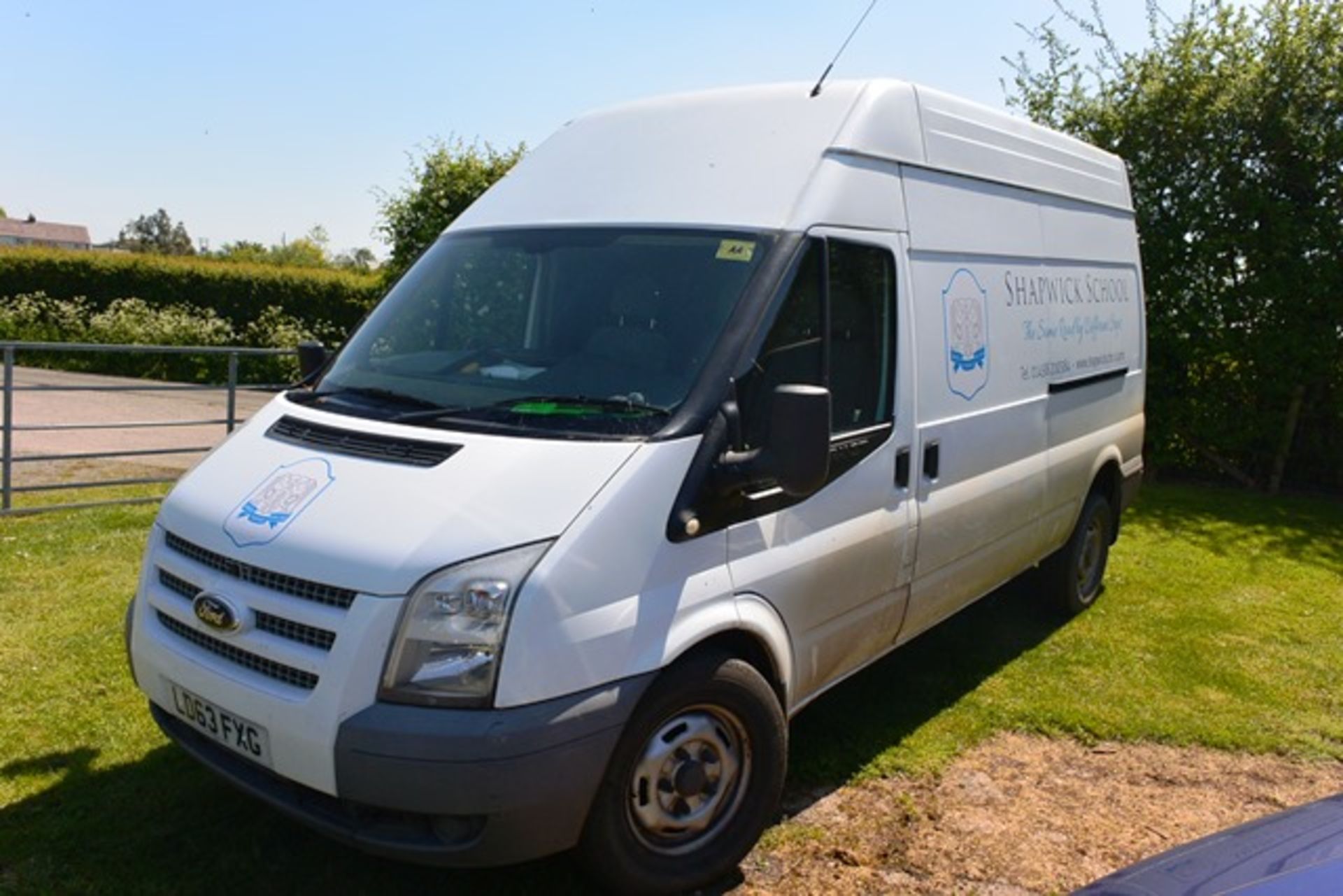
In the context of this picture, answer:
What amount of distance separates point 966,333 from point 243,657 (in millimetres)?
3133

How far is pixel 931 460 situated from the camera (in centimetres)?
425

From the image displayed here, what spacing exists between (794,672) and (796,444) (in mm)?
977

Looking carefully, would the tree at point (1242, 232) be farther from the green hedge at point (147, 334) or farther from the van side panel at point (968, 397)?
the green hedge at point (147, 334)

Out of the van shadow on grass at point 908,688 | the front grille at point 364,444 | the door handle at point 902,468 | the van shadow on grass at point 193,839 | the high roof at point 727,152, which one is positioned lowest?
the van shadow on grass at point 908,688

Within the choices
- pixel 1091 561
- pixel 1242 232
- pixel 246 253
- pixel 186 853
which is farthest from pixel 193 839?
pixel 246 253

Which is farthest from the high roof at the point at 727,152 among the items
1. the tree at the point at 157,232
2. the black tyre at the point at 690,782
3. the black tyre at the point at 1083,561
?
the tree at the point at 157,232

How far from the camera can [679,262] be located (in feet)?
11.7

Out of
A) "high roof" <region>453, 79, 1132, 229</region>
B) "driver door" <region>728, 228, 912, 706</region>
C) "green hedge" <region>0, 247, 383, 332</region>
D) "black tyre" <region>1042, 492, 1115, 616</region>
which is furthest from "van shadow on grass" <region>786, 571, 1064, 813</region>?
"green hedge" <region>0, 247, 383, 332</region>

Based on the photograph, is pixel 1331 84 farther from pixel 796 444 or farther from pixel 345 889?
pixel 345 889

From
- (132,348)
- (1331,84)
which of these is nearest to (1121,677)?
(132,348)

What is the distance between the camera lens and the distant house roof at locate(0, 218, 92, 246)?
10894cm

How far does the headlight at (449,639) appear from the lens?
2723 millimetres

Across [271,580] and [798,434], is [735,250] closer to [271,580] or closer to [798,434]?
[798,434]

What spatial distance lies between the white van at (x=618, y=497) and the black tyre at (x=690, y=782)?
1 cm
